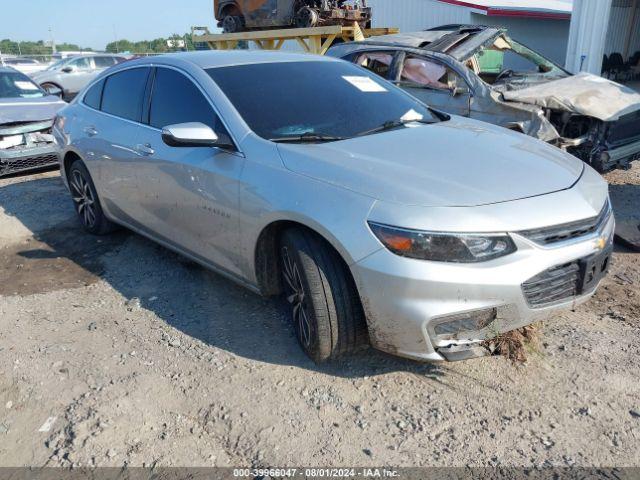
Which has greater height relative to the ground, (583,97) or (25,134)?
(583,97)

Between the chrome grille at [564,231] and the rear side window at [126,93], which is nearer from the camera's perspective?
the chrome grille at [564,231]

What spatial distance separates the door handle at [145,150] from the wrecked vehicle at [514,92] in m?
3.72

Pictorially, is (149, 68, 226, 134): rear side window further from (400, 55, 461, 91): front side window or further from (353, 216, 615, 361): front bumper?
(400, 55, 461, 91): front side window

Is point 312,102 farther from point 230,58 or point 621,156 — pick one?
point 621,156

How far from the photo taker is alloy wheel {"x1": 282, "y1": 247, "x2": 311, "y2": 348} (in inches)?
118

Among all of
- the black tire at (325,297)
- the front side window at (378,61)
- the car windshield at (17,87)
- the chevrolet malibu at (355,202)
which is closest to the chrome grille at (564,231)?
the chevrolet malibu at (355,202)

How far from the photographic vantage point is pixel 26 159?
772 cm

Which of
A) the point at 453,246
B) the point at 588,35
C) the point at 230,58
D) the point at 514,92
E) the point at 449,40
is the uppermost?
the point at 230,58

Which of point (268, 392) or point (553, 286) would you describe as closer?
point (553, 286)

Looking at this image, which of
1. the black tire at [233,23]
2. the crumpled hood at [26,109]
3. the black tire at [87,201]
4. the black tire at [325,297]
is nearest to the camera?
the black tire at [325,297]

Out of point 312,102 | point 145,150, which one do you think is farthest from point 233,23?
point 312,102

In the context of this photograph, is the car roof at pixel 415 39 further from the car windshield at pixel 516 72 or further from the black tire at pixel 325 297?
the black tire at pixel 325 297

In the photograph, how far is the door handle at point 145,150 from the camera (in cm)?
392

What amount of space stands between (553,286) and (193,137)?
210cm
